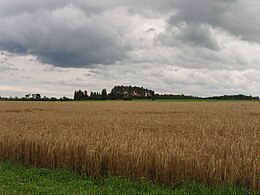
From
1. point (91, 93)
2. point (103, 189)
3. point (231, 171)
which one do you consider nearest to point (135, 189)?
point (103, 189)

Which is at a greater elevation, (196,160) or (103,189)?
(196,160)

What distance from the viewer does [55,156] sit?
1084cm

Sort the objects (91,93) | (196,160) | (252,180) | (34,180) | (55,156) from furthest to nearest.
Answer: (91,93) → (55,156) → (34,180) → (196,160) → (252,180)

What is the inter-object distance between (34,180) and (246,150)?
6352 millimetres

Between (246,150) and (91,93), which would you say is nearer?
(246,150)

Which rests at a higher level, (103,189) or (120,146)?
(120,146)

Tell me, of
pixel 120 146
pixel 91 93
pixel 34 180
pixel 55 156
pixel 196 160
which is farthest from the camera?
pixel 91 93

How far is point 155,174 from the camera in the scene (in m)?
8.90

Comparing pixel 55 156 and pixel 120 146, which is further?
pixel 55 156

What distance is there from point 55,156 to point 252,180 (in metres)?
6.34

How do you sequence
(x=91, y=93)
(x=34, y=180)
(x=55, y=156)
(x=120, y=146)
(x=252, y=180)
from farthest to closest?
(x=91, y=93)
(x=55, y=156)
(x=120, y=146)
(x=34, y=180)
(x=252, y=180)

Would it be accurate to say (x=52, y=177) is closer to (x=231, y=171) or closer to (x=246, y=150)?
(x=231, y=171)

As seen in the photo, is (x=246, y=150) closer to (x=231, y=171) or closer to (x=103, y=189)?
(x=231, y=171)

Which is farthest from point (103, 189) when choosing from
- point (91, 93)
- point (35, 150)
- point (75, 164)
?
point (91, 93)
